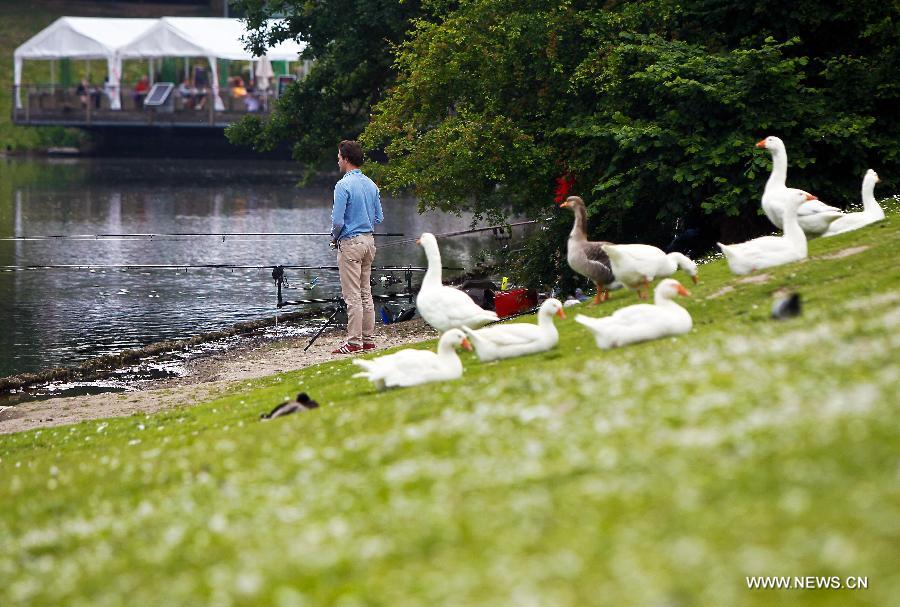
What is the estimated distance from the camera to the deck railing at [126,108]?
3575 inches

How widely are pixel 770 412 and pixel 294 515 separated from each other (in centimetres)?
382

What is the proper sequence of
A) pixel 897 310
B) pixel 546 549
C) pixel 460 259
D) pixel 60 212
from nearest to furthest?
pixel 546 549
pixel 897 310
pixel 460 259
pixel 60 212

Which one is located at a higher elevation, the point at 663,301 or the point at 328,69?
the point at 328,69

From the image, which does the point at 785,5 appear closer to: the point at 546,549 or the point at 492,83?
the point at 492,83

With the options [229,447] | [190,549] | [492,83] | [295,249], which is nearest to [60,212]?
[295,249]

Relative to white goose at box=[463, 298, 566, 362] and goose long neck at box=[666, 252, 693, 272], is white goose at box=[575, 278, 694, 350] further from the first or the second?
goose long neck at box=[666, 252, 693, 272]

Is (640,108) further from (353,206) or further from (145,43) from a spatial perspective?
(145,43)

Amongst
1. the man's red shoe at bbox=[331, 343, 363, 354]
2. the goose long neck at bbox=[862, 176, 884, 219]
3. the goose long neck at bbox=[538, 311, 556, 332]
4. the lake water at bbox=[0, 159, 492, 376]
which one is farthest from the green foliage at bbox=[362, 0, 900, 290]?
the goose long neck at bbox=[538, 311, 556, 332]

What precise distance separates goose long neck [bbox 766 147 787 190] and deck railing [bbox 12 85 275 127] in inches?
2745

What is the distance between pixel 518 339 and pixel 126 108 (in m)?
81.7

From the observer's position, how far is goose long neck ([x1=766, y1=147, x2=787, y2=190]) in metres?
23.8

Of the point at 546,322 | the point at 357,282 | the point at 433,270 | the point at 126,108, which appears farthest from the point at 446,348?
the point at 126,108

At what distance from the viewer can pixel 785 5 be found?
31.7 meters

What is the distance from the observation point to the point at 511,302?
32.7 metres
